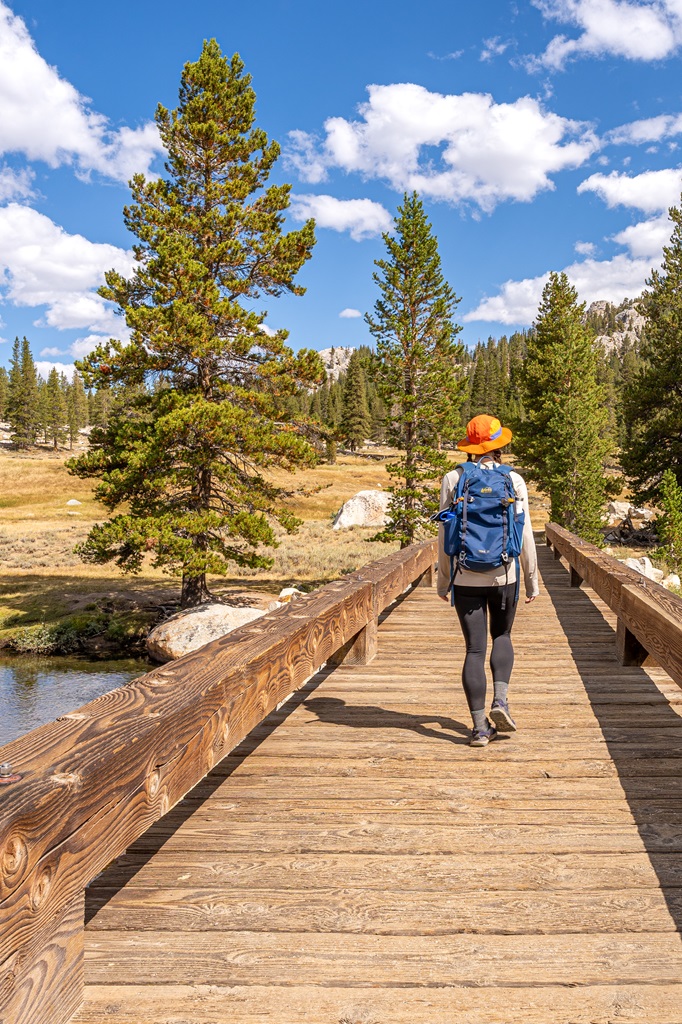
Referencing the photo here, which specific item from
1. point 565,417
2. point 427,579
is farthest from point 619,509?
point 427,579

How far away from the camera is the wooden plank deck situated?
2.12 m

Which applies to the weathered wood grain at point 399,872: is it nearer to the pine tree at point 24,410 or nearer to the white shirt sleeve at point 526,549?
the white shirt sleeve at point 526,549

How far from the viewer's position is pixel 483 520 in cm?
422

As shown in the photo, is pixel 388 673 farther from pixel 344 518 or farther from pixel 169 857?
pixel 344 518

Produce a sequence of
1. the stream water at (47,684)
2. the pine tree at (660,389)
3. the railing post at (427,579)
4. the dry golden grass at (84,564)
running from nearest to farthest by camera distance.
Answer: the railing post at (427,579)
the stream water at (47,684)
the dry golden grass at (84,564)
the pine tree at (660,389)

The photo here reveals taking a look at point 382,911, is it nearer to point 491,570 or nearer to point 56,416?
point 491,570

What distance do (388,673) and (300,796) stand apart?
9.01ft

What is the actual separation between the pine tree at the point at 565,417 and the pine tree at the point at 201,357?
12.2 m

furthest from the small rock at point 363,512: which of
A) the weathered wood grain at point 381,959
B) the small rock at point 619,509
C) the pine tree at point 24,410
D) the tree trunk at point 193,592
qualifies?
the pine tree at point 24,410

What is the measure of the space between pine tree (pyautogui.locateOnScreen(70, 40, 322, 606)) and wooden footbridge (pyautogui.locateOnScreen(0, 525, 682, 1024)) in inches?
542

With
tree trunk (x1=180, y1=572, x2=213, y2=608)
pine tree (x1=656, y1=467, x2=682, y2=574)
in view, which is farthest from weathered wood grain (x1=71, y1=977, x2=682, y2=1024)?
tree trunk (x1=180, y1=572, x2=213, y2=608)

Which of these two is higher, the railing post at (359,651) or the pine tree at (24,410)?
the pine tree at (24,410)

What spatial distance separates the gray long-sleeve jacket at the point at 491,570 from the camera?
4316mm

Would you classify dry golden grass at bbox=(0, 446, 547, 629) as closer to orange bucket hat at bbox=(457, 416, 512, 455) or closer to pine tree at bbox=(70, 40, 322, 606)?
pine tree at bbox=(70, 40, 322, 606)
